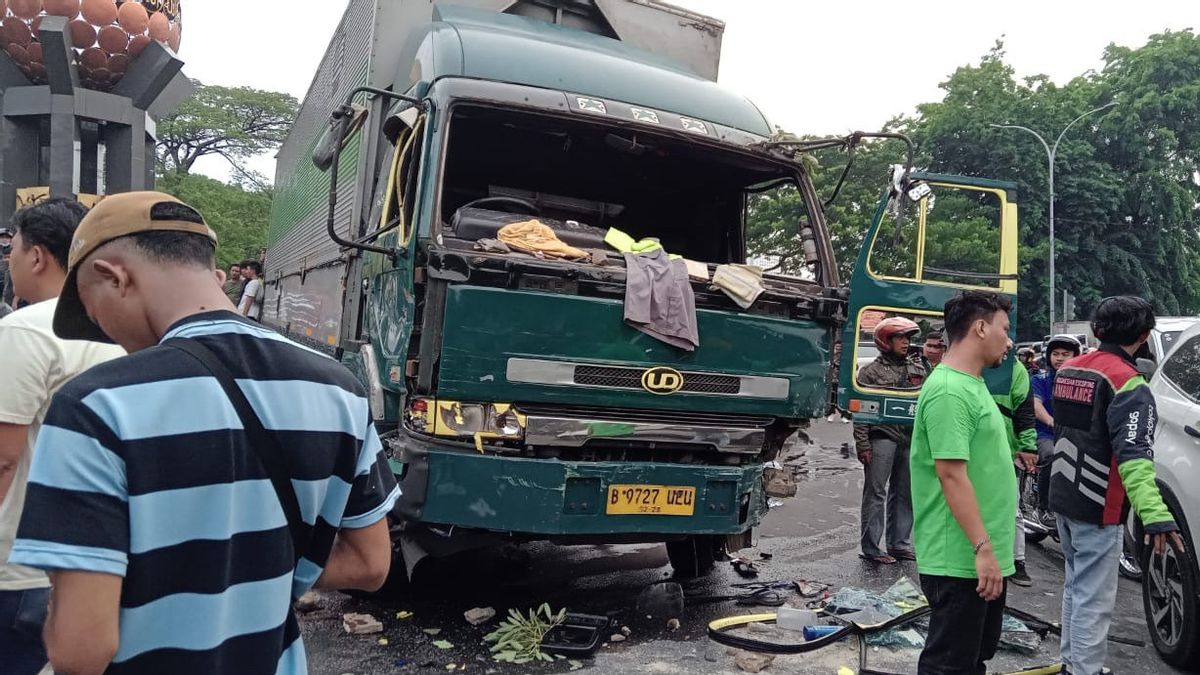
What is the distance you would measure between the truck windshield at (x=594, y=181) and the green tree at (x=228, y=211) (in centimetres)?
2406

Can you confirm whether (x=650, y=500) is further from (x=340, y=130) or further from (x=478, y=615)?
(x=340, y=130)

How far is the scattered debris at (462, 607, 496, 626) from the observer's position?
4254 mm

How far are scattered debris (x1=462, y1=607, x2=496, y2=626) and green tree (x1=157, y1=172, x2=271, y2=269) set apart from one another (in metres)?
25.2

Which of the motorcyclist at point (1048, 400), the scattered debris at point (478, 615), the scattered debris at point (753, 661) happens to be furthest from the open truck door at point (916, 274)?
the scattered debris at point (478, 615)

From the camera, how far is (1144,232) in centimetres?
2550

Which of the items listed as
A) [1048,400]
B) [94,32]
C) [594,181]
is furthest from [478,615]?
[94,32]

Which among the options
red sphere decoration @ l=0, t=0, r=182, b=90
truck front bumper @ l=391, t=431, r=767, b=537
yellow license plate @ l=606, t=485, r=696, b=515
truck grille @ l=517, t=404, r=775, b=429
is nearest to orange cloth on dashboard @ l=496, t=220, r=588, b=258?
truck grille @ l=517, t=404, r=775, b=429

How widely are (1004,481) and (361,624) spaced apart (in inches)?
118

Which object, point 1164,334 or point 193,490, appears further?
point 1164,334

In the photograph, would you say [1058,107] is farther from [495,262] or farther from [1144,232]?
[495,262]

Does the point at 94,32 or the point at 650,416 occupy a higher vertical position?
the point at 94,32

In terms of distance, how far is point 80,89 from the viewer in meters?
16.9

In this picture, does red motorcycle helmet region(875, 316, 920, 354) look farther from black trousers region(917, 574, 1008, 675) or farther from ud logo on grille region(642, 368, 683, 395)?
black trousers region(917, 574, 1008, 675)

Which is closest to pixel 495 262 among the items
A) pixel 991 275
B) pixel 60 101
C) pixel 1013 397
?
pixel 991 275
